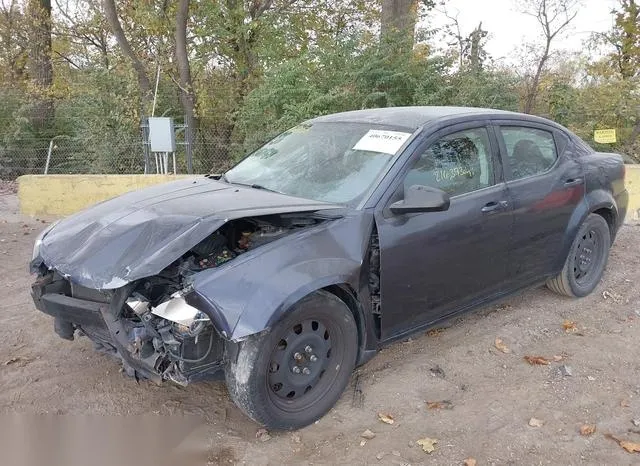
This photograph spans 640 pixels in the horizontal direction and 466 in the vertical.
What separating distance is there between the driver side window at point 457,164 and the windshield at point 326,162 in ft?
0.67

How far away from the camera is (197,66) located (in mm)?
13852

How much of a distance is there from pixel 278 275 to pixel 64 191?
6.14 m

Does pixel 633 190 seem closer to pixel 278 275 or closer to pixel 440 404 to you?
pixel 440 404

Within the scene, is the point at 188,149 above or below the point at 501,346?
above

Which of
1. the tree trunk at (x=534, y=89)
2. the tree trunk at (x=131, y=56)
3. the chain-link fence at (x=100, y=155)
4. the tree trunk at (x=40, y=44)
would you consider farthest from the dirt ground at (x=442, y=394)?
the tree trunk at (x=40, y=44)

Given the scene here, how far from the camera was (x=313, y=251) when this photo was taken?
122 inches

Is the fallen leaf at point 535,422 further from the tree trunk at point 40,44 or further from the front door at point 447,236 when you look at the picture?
the tree trunk at point 40,44

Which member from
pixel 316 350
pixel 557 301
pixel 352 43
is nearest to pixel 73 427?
pixel 316 350

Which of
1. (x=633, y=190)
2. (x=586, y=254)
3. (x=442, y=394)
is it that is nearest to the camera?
(x=442, y=394)

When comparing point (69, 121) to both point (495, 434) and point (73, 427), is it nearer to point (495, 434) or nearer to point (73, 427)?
point (73, 427)

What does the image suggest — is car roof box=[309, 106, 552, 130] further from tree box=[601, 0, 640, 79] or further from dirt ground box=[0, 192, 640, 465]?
tree box=[601, 0, 640, 79]

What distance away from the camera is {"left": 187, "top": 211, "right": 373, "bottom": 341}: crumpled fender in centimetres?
275

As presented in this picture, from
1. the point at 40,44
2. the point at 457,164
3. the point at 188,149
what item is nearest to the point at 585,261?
the point at 457,164

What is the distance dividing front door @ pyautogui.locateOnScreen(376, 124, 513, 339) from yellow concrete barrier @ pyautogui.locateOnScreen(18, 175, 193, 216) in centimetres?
507
